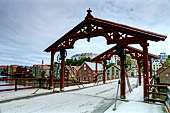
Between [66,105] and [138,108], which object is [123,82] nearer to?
[138,108]

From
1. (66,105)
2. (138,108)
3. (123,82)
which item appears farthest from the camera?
(123,82)

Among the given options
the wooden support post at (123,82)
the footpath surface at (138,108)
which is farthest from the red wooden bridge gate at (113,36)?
the footpath surface at (138,108)

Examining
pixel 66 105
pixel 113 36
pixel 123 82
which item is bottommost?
pixel 66 105

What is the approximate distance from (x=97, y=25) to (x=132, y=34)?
2.23 meters

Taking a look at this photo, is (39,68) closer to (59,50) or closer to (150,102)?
(59,50)

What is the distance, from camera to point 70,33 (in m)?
8.87

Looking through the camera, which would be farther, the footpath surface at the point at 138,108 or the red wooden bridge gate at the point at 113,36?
the red wooden bridge gate at the point at 113,36

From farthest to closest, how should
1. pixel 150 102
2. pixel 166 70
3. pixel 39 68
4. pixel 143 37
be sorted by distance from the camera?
1. pixel 39 68
2. pixel 166 70
3. pixel 143 37
4. pixel 150 102

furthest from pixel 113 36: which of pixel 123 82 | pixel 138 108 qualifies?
pixel 138 108

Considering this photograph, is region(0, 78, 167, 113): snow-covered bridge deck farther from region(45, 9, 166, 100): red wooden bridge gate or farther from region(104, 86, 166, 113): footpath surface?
region(45, 9, 166, 100): red wooden bridge gate

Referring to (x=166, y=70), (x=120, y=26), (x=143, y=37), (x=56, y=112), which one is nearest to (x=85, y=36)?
(x=120, y=26)

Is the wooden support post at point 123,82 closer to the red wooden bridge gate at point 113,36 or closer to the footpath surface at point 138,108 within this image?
the red wooden bridge gate at point 113,36

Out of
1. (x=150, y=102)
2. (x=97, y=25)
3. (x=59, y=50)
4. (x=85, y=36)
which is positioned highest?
(x=97, y=25)

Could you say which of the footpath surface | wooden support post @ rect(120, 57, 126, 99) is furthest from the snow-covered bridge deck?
wooden support post @ rect(120, 57, 126, 99)
